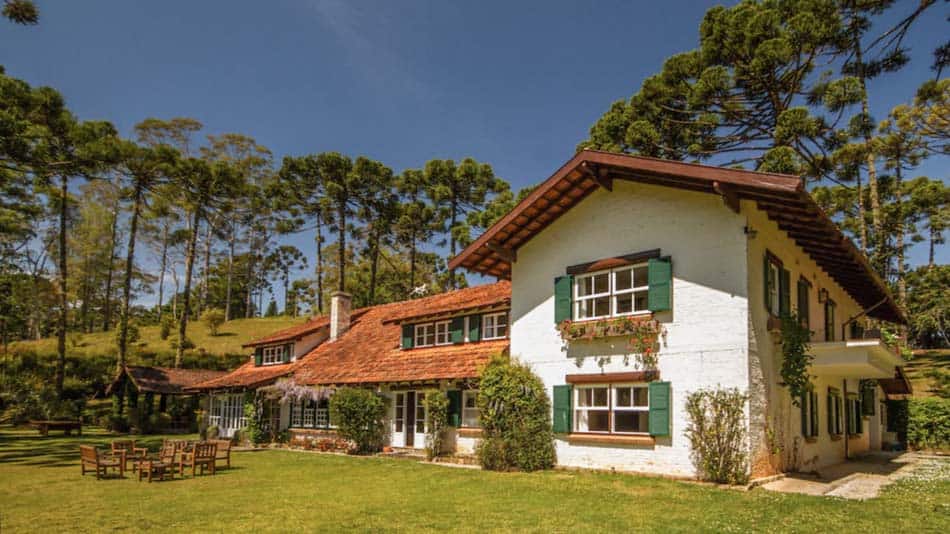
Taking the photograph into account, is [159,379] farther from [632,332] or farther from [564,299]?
[632,332]

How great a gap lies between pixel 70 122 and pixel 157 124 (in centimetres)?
2645

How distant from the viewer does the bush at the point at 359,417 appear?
2178cm

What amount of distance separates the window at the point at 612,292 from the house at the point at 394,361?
12.4 ft

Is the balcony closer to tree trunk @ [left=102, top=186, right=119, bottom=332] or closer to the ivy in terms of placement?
the ivy

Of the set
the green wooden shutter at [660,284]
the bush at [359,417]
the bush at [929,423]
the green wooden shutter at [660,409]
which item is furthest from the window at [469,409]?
the bush at [929,423]

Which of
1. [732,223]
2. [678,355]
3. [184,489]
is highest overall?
[732,223]

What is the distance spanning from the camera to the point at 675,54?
29000 millimetres

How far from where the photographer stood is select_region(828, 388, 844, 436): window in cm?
1908

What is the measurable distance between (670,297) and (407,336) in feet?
40.3

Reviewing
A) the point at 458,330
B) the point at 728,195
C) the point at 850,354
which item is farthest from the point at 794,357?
the point at 458,330

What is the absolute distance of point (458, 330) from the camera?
74.1ft

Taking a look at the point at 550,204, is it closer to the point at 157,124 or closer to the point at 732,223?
the point at 732,223

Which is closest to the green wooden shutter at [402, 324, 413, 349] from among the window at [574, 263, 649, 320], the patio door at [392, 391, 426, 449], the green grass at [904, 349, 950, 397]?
the patio door at [392, 391, 426, 449]

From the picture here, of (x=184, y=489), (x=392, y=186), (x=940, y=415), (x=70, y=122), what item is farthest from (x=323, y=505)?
Result: (x=392, y=186)
